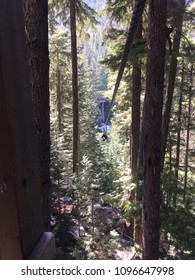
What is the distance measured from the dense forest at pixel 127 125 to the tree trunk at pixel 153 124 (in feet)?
0.05

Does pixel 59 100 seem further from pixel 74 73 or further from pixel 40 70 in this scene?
pixel 40 70

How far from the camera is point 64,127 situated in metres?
22.1

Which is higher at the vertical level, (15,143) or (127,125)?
(15,143)

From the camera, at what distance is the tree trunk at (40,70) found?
3814mm

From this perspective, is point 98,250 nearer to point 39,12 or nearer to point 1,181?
point 39,12

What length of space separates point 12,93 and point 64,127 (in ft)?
70.3

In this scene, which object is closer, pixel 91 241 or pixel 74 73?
pixel 91 241

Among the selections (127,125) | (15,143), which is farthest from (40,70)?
(127,125)

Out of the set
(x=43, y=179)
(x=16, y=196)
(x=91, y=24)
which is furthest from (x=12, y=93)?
(x=91, y=24)

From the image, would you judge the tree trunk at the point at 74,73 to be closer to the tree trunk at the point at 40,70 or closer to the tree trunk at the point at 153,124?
the tree trunk at the point at 153,124

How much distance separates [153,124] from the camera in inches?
213

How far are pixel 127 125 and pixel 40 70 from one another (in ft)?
33.2

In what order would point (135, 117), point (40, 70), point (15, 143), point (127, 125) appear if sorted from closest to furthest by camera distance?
1. point (15, 143)
2. point (40, 70)
3. point (135, 117)
4. point (127, 125)

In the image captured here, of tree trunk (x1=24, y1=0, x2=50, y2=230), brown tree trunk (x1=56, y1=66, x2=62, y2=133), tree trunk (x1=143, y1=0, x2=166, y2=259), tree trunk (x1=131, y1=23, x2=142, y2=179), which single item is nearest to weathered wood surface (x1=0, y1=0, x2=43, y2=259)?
tree trunk (x1=24, y1=0, x2=50, y2=230)
